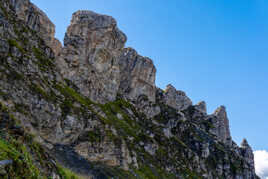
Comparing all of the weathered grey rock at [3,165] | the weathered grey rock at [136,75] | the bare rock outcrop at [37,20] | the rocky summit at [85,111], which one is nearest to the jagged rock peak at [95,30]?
the rocky summit at [85,111]

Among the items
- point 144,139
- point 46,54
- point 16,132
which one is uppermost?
point 46,54

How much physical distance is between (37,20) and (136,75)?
77.5m

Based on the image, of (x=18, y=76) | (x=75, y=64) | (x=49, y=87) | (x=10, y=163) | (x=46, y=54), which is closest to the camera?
(x=10, y=163)

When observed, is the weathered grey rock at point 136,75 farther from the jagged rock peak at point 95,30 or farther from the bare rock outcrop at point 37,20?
the bare rock outcrop at point 37,20

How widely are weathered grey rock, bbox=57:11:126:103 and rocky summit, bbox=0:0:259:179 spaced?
60 cm

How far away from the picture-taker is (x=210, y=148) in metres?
162

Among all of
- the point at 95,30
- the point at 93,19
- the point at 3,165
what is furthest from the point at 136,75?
the point at 3,165

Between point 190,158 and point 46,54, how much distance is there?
100866mm

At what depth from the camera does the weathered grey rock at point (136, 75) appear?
154 metres

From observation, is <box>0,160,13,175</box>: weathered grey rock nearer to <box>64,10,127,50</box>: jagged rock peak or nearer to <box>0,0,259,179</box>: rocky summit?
<box>0,0,259,179</box>: rocky summit

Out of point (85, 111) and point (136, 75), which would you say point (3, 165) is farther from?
point (136, 75)

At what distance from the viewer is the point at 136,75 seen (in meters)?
162

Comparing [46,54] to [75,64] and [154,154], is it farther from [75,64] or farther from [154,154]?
[154,154]

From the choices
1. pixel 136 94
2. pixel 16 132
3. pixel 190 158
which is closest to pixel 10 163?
pixel 16 132
